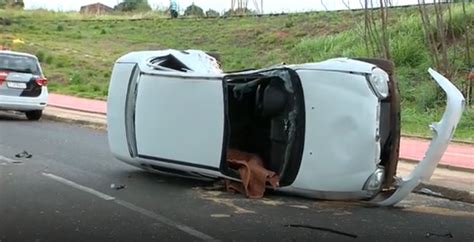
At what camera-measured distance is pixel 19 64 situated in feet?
58.4

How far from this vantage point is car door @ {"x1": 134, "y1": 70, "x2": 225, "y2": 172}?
332 inches

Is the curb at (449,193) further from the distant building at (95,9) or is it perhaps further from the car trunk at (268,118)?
the distant building at (95,9)

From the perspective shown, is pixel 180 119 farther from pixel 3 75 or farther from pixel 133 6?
pixel 133 6

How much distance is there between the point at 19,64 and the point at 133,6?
3723cm

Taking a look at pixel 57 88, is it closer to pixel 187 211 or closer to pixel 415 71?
pixel 415 71

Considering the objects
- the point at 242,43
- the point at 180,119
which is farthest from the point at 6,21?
the point at 180,119

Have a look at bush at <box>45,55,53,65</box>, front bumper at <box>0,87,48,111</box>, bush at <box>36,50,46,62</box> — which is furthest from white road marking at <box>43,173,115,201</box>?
bush at <box>36,50,46,62</box>

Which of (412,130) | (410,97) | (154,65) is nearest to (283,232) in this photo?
(154,65)

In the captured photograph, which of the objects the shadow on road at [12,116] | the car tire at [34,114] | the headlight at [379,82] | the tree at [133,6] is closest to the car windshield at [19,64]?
the car tire at [34,114]

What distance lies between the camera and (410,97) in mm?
19922

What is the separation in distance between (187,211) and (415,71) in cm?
1524

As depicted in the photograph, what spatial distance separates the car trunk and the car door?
7.1 inches

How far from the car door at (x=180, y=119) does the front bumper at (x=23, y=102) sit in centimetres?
893

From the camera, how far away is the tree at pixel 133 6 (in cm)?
5309
